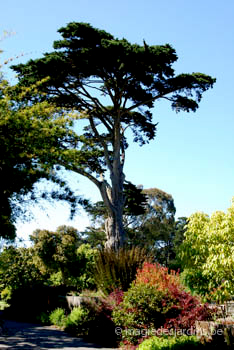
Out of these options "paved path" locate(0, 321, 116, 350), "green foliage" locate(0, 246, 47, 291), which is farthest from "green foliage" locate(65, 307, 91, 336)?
"green foliage" locate(0, 246, 47, 291)

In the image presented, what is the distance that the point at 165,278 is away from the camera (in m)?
9.27

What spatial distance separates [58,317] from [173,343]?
6726mm

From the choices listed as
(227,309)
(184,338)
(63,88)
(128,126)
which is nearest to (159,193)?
(128,126)

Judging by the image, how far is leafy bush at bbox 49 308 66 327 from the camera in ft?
41.0

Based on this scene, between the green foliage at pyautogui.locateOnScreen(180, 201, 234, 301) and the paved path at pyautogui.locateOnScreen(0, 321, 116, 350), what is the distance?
3.49 meters

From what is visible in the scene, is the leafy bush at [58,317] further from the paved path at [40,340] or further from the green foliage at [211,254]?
the green foliage at [211,254]

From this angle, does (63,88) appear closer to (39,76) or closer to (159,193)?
(39,76)

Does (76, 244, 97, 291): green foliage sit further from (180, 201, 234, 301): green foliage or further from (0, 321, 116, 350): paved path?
(180, 201, 234, 301): green foliage

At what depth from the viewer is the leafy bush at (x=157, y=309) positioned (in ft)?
27.2

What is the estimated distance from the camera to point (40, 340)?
32.8 feet

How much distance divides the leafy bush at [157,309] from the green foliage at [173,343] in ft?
1.94

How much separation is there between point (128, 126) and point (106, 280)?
35.5 ft

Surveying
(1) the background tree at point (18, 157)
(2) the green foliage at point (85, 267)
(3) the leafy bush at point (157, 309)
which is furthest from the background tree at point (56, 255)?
(1) the background tree at point (18, 157)

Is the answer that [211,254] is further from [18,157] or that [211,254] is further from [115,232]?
[115,232]
